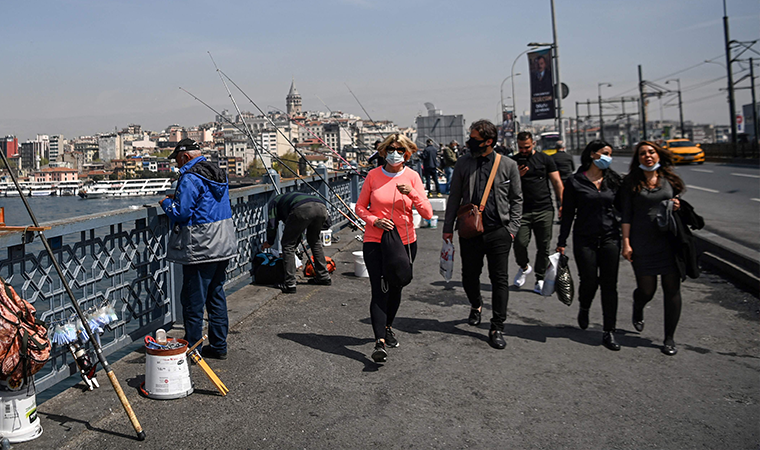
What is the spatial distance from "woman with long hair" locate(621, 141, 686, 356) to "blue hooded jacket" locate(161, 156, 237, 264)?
132 inches

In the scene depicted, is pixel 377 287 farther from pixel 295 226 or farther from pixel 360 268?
pixel 360 268

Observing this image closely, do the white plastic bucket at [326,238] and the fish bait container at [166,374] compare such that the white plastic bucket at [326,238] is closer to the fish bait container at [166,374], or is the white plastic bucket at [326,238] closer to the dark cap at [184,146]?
the dark cap at [184,146]

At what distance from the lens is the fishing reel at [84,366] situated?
432 cm

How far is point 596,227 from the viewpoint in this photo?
18.9 ft

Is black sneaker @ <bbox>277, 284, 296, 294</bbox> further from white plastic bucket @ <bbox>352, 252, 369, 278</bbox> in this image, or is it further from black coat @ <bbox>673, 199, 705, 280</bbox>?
black coat @ <bbox>673, 199, 705, 280</bbox>

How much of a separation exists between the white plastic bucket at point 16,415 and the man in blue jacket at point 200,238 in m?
1.42

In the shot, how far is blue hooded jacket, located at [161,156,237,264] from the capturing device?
4.75 meters

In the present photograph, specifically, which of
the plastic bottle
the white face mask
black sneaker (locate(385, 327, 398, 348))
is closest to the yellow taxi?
black sneaker (locate(385, 327, 398, 348))

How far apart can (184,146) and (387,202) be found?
1.61 meters

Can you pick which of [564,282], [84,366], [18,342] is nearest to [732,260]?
[564,282]

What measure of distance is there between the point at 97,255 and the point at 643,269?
4.31 m

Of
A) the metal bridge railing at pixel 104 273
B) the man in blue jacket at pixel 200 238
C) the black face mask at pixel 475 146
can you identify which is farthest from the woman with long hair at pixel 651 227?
the metal bridge railing at pixel 104 273

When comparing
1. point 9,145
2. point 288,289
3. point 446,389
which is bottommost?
point 446,389

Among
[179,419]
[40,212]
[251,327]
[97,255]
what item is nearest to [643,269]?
[251,327]
